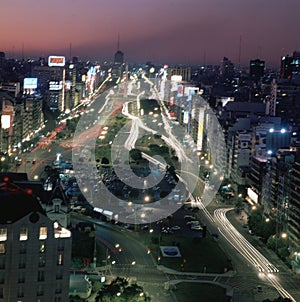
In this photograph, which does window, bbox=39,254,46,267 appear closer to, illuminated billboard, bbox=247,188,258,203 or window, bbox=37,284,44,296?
window, bbox=37,284,44,296

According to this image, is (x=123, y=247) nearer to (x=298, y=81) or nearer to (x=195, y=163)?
(x=195, y=163)

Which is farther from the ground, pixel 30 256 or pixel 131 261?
pixel 30 256

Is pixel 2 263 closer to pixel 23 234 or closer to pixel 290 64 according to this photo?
pixel 23 234

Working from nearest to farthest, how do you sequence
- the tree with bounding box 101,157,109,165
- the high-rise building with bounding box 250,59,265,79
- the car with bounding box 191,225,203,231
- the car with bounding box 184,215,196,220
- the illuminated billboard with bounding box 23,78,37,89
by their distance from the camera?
the car with bounding box 191,225,203,231 < the car with bounding box 184,215,196,220 < the tree with bounding box 101,157,109,165 < the illuminated billboard with bounding box 23,78,37,89 < the high-rise building with bounding box 250,59,265,79

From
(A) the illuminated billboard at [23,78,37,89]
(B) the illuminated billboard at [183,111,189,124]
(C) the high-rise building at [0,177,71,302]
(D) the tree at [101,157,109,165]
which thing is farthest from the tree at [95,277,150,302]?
(A) the illuminated billboard at [23,78,37,89]

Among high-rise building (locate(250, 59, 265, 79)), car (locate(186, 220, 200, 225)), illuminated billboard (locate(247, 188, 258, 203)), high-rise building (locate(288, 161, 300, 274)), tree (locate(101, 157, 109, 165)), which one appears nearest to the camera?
high-rise building (locate(288, 161, 300, 274))

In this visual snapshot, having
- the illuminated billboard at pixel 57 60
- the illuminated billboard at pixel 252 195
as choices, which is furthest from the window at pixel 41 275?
the illuminated billboard at pixel 57 60

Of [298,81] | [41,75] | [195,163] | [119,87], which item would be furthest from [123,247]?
[119,87]

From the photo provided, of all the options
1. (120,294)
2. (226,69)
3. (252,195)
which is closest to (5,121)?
(252,195)

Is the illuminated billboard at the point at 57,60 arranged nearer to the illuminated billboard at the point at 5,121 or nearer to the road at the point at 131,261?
the illuminated billboard at the point at 5,121
